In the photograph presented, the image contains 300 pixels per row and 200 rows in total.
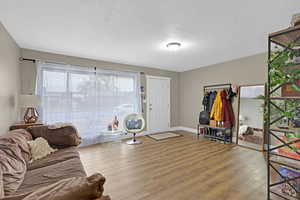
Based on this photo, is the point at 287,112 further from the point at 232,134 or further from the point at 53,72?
the point at 53,72

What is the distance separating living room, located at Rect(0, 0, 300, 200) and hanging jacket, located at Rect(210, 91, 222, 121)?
44 mm

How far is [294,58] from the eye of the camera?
140 centimetres

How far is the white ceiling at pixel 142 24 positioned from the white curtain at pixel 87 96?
0.56 meters

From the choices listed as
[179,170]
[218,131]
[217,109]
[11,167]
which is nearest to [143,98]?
[217,109]

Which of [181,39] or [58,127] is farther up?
[181,39]

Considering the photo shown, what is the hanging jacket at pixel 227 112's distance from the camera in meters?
3.93

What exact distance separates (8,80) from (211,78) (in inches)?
190

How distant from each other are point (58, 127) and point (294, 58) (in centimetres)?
321

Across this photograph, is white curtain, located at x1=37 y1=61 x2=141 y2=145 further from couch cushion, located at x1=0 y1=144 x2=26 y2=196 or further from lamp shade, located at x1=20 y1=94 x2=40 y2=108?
couch cushion, located at x1=0 y1=144 x2=26 y2=196

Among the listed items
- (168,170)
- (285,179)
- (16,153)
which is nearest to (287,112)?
(285,179)

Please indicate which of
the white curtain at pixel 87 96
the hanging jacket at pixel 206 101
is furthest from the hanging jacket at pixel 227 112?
the white curtain at pixel 87 96

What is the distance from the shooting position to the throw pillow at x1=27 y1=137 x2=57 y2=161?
1.91 meters

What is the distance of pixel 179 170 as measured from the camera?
237cm

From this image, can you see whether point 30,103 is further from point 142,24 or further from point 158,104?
point 158,104
